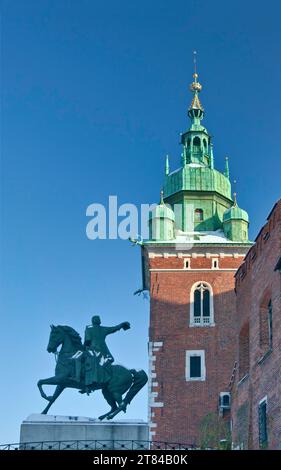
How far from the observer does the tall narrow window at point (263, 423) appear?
3322 cm

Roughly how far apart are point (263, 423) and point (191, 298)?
898 inches

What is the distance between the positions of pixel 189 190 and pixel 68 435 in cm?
3782

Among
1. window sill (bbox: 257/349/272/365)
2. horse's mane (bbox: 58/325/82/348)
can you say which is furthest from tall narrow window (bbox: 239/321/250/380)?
horse's mane (bbox: 58/325/82/348)

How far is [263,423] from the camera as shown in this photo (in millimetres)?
33594

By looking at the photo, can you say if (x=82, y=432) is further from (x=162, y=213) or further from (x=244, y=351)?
(x=162, y=213)

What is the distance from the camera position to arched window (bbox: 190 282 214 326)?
182ft

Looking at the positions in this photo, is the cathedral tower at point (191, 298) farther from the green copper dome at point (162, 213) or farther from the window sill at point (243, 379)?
the window sill at point (243, 379)

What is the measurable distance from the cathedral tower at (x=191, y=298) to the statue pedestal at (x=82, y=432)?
939 inches

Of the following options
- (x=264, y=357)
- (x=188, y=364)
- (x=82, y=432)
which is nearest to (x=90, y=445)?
(x=82, y=432)

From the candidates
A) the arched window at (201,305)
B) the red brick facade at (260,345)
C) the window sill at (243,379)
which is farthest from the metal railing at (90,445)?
the arched window at (201,305)

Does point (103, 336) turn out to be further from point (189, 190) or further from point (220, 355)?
point (189, 190)

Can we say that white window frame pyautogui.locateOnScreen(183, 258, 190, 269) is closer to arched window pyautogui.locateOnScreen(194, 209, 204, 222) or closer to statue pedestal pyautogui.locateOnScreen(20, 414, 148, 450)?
arched window pyautogui.locateOnScreen(194, 209, 204, 222)

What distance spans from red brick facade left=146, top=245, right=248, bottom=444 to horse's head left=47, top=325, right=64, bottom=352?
24000 millimetres
